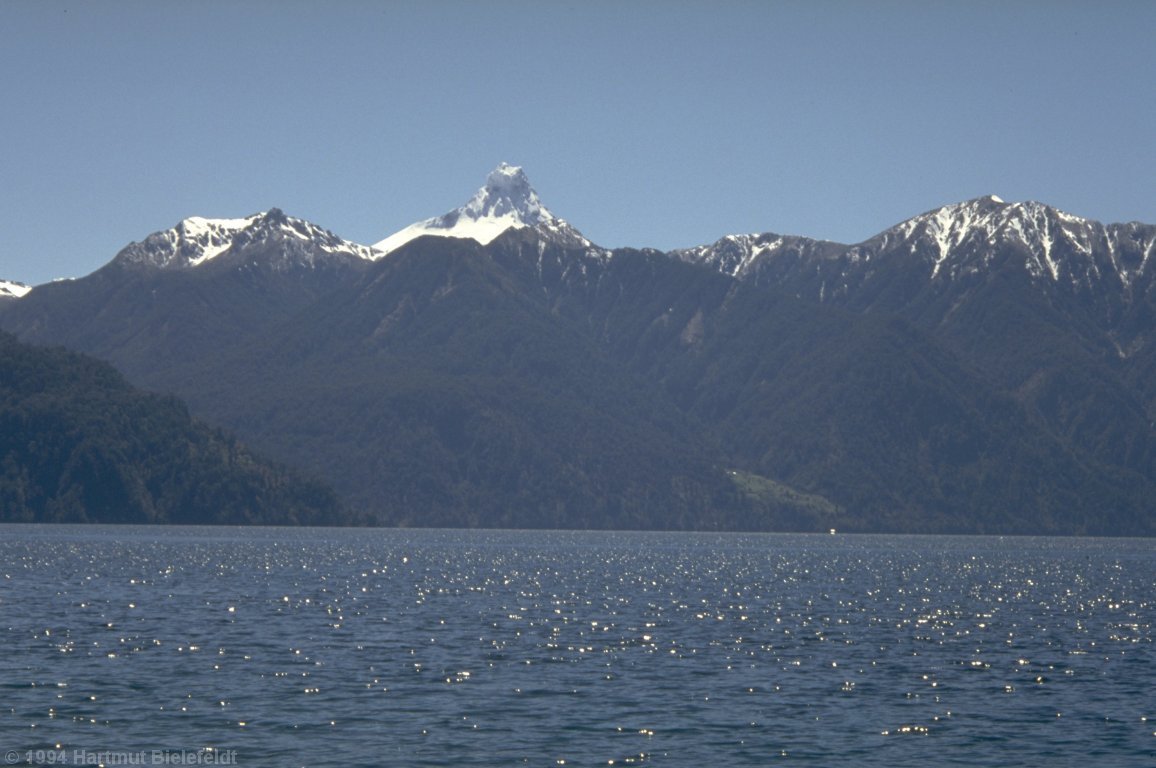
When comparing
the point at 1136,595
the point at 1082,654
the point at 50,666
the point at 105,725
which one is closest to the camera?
the point at 105,725

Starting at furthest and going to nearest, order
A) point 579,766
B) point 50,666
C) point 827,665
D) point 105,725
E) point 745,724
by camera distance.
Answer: point 827,665
point 50,666
point 745,724
point 105,725
point 579,766

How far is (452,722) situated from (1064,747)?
23653mm

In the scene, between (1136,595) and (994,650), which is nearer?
(994,650)

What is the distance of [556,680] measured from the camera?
7306cm

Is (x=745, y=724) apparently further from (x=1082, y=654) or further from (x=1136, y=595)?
(x=1136, y=595)

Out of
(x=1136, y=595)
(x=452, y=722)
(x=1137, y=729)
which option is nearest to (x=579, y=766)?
(x=452, y=722)

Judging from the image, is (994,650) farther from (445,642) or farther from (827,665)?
(445,642)

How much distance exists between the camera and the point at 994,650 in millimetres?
91500

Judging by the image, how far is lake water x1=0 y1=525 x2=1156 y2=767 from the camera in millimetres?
55594

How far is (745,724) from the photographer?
2419 inches

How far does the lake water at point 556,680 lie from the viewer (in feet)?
182

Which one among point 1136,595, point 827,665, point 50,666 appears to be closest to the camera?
point 50,666

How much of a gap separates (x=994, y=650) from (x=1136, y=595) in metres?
70.2

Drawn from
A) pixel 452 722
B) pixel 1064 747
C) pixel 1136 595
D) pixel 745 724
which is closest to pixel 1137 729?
pixel 1064 747
